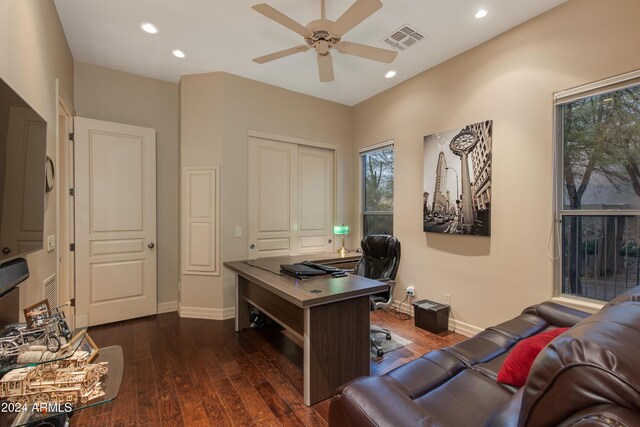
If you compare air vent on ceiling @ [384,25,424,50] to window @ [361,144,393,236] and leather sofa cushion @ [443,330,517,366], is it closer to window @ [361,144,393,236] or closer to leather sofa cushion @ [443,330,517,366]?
window @ [361,144,393,236]

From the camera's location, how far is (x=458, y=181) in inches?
130

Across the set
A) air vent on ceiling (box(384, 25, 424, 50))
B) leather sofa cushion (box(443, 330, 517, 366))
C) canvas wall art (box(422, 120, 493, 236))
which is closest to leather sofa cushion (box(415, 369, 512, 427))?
leather sofa cushion (box(443, 330, 517, 366))

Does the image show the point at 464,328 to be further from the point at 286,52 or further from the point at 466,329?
the point at 286,52

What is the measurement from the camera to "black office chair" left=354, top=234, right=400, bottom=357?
2.93 metres

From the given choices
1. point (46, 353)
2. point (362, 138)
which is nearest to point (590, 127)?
point (362, 138)

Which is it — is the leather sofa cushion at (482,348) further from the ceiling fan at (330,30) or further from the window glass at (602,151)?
the ceiling fan at (330,30)

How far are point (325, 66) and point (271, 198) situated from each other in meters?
2.06

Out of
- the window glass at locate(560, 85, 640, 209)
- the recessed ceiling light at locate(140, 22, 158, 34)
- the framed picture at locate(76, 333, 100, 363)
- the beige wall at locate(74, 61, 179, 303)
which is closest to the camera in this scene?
the framed picture at locate(76, 333, 100, 363)

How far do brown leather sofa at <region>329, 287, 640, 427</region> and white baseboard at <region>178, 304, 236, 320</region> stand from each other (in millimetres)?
2796

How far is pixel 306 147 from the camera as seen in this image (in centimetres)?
464

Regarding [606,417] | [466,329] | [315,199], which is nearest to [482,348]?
[606,417]

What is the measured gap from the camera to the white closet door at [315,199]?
459 cm

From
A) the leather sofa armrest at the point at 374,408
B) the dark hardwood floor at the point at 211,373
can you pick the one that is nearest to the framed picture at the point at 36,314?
the dark hardwood floor at the point at 211,373

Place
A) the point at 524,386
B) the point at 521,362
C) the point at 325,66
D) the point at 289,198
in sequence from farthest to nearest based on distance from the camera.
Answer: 1. the point at 289,198
2. the point at 325,66
3. the point at 521,362
4. the point at 524,386
